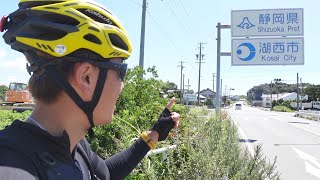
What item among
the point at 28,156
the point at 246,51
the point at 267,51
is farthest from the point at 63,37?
the point at 267,51

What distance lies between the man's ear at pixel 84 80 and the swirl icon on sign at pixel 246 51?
58.9 feet

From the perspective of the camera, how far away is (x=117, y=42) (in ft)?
5.14

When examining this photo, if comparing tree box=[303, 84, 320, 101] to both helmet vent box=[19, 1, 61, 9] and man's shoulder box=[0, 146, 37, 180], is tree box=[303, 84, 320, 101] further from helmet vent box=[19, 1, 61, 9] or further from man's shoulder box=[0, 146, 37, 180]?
man's shoulder box=[0, 146, 37, 180]

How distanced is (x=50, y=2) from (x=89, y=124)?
48 cm

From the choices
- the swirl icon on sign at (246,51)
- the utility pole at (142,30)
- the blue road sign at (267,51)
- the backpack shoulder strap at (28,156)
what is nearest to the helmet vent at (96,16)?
Answer: the backpack shoulder strap at (28,156)

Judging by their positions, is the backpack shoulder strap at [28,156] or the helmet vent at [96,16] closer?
the backpack shoulder strap at [28,156]

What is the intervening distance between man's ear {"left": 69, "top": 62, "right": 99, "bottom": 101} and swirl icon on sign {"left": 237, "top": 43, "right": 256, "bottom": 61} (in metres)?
18.0

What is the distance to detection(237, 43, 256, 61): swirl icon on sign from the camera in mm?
18906

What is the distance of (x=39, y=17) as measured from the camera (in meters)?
1.42

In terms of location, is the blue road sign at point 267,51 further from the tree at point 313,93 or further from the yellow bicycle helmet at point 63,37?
the tree at point 313,93

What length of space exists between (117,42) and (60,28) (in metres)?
0.25

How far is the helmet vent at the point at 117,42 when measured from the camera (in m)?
1.53

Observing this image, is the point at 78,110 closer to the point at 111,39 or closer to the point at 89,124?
the point at 89,124

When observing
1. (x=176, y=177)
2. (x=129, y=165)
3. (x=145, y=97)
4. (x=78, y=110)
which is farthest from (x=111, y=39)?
(x=145, y=97)
